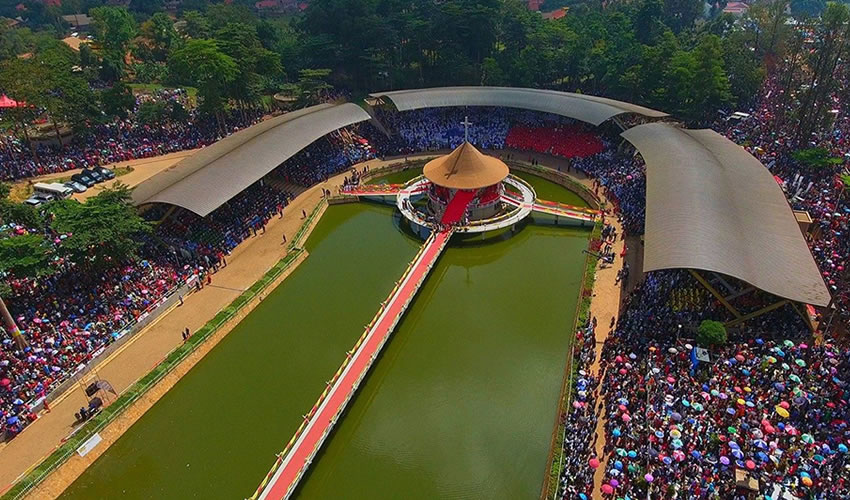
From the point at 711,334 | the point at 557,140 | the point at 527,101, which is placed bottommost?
the point at 711,334

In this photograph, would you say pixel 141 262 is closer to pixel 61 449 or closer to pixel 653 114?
pixel 61 449

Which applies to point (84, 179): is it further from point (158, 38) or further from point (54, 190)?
point (158, 38)

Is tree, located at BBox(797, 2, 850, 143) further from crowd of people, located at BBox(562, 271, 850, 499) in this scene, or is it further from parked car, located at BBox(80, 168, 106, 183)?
parked car, located at BBox(80, 168, 106, 183)

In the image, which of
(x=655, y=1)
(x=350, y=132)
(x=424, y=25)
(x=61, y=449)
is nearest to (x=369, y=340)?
(x=61, y=449)

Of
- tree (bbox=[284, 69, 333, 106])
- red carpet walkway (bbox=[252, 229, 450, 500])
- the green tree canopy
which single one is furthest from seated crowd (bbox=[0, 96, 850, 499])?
tree (bbox=[284, 69, 333, 106])

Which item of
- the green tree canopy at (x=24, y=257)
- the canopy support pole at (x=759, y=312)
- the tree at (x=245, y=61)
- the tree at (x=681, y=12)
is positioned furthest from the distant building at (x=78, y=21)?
the canopy support pole at (x=759, y=312)

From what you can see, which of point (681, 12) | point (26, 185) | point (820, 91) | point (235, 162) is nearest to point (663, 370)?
point (235, 162)
